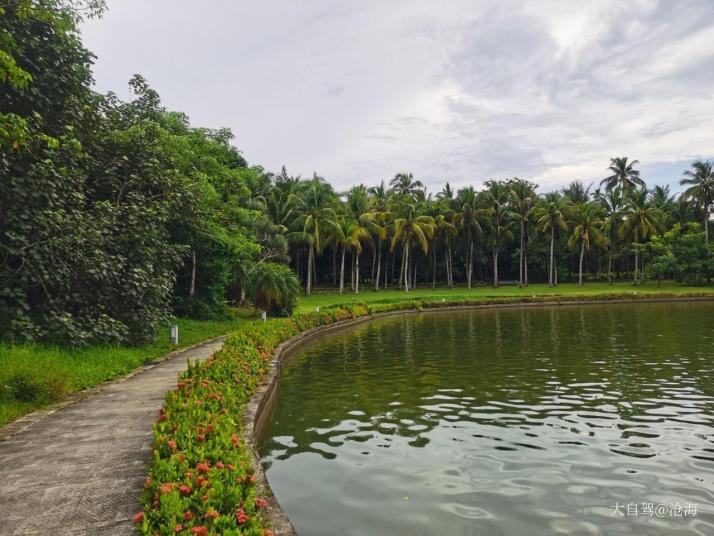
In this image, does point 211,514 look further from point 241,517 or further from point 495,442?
point 495,442

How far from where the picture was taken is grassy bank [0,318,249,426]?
Answer: 874cm

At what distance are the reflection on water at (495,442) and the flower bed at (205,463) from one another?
98cm

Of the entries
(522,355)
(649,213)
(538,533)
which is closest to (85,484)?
(538,533)

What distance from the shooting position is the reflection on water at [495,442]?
18.2ft

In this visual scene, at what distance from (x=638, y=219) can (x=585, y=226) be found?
7.75 m

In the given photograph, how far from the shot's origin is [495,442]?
7.86 m

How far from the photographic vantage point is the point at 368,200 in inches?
2404

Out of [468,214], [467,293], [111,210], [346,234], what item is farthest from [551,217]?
[111,210]

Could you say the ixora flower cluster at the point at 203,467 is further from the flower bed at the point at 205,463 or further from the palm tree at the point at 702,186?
the palm tree at the point at 702,186

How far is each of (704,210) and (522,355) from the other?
6184 centimetres

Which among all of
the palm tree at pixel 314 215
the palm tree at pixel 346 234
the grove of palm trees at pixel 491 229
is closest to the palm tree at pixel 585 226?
the grove of palm trees at pixel 491 229

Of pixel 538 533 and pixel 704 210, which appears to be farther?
pixel 704 210

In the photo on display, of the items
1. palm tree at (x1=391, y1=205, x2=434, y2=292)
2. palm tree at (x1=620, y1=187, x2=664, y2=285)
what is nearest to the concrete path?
palm tree at (x1=391, y1=205, x2=434, y2=292)

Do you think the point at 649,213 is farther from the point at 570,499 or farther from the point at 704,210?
the point at 570,499
